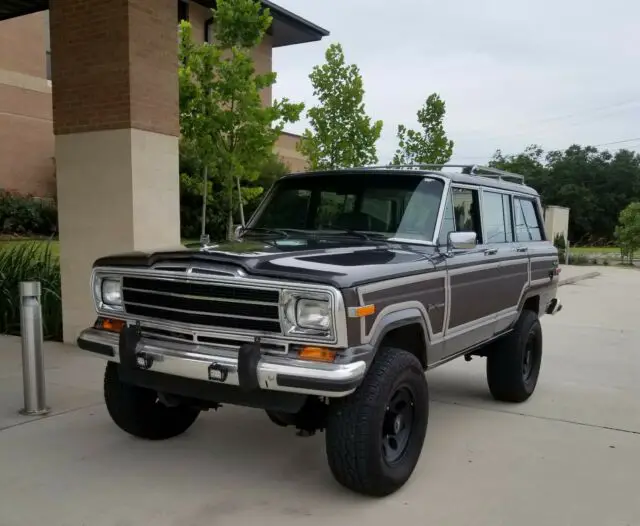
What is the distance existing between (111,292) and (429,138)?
11.5 meters

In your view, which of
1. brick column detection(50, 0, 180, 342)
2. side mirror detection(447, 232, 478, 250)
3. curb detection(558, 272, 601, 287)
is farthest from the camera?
curb detection(558, 272, 601, 287)

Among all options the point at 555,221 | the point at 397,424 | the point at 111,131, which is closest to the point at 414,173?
the point at 397,424

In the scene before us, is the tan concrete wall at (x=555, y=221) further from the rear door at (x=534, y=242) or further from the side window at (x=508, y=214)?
the side window at (x=508, y=214)

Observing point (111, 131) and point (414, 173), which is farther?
point (111, 131)

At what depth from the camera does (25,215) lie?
1766 centimetres

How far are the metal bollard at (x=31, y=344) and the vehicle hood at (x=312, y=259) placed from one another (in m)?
1.25

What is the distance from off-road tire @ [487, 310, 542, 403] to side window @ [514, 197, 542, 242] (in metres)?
0.80

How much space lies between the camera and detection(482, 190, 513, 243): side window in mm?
5359

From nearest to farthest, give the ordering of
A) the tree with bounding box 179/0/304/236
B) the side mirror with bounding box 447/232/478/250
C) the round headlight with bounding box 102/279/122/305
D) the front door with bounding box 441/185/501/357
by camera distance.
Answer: the round headlight with bounding box 102/279/122/305
the side mirror with bounding box 447/232/478/250
the front door with bounding box 441/185/501/357
the tree with bounding box 179/0/304/236

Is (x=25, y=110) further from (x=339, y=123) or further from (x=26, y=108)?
(x=339, y=123)

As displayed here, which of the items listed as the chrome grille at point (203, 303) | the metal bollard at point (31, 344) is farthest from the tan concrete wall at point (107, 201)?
the chrome grille at point (203, 303)

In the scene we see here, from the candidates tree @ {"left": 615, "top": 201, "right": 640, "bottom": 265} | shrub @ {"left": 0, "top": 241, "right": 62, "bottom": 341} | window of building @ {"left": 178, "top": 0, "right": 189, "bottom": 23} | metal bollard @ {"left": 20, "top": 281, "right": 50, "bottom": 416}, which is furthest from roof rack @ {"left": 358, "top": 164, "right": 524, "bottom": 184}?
tree @ {"left": 615, "top": 201, "right": 640, "bottom": 265}

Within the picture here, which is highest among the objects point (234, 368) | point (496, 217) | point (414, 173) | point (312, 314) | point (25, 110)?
point (25, 110)

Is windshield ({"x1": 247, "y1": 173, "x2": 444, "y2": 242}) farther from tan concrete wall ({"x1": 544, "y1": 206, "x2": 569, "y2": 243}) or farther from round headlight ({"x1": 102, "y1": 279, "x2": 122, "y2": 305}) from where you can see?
tan concrete wall ({"x1": 544, "y1": 206, "x2": 569, "y2": 243})
